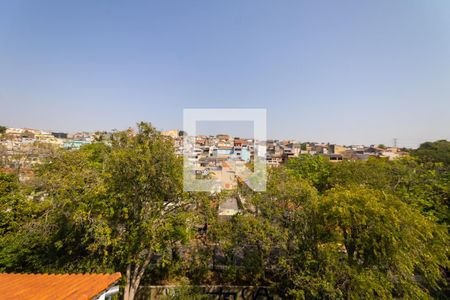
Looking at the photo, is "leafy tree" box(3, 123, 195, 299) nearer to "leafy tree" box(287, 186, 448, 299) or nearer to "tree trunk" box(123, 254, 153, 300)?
"tree trunk" box(123, 254, 153, 300)

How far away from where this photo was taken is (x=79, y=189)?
6.44 metres

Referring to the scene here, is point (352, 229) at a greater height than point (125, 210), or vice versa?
point (125, 210)

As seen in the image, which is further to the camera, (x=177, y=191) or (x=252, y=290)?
(x=252, y=290)

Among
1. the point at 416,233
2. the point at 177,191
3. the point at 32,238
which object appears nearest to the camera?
the point at 416,233

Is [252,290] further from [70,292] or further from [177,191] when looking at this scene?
[70,292]

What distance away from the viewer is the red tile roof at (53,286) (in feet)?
8.76

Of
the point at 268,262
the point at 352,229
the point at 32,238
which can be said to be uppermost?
the point at 352,229

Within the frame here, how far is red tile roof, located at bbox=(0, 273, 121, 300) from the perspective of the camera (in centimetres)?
267

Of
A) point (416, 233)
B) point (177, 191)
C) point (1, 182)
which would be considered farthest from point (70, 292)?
point (1, 182)

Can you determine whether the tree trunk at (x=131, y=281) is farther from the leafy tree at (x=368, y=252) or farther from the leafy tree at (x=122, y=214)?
the leafy tree at (x=368, y=252)

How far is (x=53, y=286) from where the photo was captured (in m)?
2.95

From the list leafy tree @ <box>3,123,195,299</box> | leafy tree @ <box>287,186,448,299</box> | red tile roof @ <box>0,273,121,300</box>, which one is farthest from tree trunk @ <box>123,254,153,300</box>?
leafy tree @ <box>287,186,448,299</box>

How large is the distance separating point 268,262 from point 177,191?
4.14 metres

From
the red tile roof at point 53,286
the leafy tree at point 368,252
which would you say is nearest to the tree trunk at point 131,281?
the red tile roof at point 53,286
